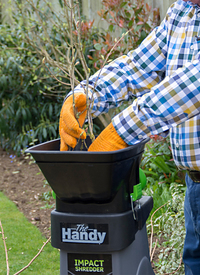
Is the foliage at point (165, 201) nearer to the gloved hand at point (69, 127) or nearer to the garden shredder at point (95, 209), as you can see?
the garden shredder at point (95, 209)

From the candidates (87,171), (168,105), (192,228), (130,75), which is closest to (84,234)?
(87,171)

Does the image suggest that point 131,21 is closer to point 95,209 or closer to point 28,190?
point 28,190

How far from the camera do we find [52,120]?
4.88m

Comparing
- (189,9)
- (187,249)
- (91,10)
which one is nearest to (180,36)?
(189,9)

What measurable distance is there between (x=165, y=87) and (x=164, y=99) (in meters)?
0.05

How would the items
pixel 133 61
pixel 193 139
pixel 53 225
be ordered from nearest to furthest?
pixel 53 225 → pixel 193 139 → pixel 133 61

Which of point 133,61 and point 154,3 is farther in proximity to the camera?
point 154,3

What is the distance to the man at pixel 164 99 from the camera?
1.02 m

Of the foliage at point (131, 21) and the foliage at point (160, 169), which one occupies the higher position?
the foliage at point (131, 21)

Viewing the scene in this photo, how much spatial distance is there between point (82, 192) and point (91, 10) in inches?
159

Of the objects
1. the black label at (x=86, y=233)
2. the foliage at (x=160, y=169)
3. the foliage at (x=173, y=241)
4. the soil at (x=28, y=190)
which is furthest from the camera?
the soil at (x=28, y=190)

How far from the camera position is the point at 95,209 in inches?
44.4

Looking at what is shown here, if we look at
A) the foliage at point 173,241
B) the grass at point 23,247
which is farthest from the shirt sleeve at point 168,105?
the grass at point 23,247

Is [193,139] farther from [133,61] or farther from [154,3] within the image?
[154,3]
